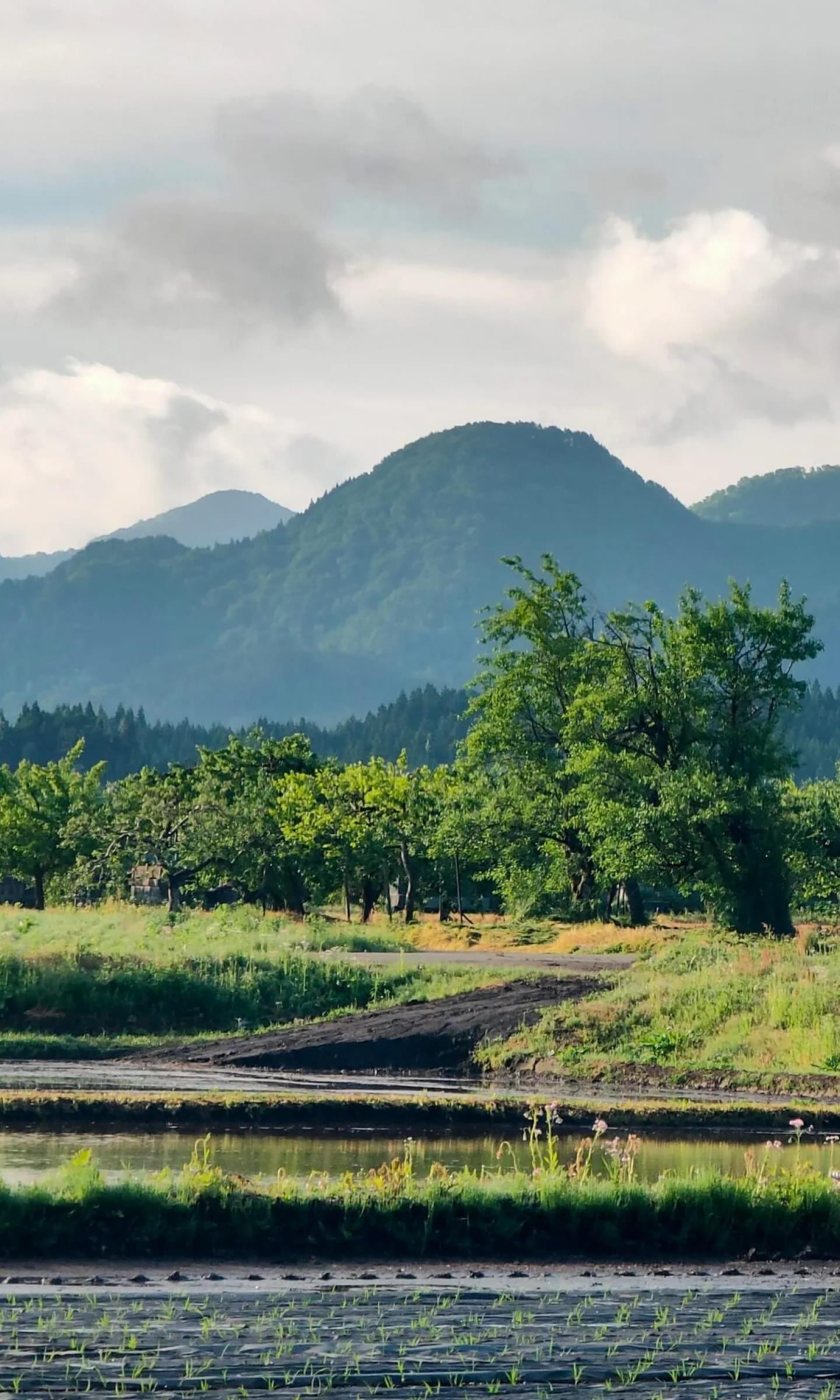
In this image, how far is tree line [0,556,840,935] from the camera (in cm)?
5519

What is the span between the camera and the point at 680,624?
58062mm

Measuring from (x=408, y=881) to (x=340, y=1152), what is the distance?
49519 mm

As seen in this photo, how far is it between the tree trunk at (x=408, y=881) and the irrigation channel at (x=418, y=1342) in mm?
55826

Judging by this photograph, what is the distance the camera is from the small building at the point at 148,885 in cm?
7712

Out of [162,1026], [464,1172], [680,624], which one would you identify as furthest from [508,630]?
[464,1172]

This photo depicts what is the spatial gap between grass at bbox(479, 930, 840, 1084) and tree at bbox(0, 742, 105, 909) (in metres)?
39.0

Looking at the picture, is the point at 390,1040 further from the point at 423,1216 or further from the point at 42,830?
the point at 42,830

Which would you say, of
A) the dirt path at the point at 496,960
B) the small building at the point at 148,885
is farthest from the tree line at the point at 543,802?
the dirt path at the point at 496,960

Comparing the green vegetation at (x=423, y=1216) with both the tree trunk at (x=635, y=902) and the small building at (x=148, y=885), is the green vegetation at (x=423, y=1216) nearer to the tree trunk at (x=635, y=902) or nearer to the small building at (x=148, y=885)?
the tree trunk at (x=635, y=902)

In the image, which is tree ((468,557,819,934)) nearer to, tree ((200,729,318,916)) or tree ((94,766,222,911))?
tree ((200,729,318,916))

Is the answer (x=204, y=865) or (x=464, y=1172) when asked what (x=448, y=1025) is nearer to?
(x=464, y=1172)

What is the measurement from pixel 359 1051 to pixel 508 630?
110 ft

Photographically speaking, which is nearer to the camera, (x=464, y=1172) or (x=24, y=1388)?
(x=24, y=1388)

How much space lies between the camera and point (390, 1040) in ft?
129
